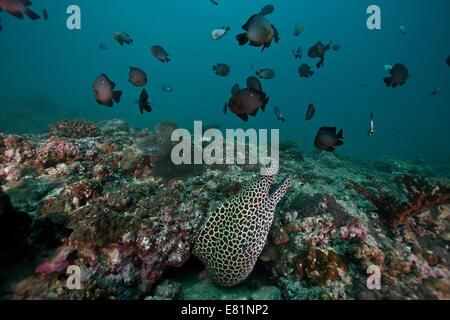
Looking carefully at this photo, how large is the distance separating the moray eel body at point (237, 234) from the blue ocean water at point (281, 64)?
4131 cm

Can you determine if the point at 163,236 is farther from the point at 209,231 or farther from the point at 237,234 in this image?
the point at 237,234

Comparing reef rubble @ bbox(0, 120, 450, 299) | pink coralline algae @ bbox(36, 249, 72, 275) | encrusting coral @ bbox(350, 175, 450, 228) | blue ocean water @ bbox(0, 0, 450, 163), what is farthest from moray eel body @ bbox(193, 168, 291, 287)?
blue ocean water @ bbox(0, 0, 450, 163)

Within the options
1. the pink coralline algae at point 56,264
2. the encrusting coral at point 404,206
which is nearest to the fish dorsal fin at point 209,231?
the pink coralline algae at point 56,264

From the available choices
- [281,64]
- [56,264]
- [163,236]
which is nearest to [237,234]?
[163,236]

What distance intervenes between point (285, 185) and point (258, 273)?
214 cm

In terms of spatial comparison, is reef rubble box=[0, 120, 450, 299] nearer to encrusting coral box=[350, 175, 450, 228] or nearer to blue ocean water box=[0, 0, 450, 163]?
encrusting coral box=[350, 175, 450, 228]

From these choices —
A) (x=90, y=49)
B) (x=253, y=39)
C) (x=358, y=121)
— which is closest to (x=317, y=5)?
(x=358, y=121)

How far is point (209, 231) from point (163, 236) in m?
0.90

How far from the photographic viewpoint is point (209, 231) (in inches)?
148

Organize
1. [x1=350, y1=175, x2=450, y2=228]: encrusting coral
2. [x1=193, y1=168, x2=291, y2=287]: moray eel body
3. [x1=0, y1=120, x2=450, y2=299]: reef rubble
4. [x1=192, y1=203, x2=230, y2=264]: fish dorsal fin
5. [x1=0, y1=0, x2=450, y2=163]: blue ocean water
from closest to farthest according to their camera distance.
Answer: [x1=0, y1=120, x2=450, y2=299]: reef rubble → [x1=193, y1=168, x2=291, y2=287]: moray eel body → [x1=192, y1=203, x2=230, y2=264]: fish dorsal fin → [x1=350, y1=175, x2=450, y2=228]: encrusting coral → [x1=0, y1=0, x2=450, y2=163]: blue ocean water

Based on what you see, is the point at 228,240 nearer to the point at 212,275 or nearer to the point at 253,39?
the point at 212,275

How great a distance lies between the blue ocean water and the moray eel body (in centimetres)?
4131

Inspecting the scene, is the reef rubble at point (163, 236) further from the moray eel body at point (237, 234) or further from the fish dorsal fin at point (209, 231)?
the moray eel body at point (237, 234)

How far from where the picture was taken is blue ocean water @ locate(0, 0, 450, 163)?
6931 centimetres
